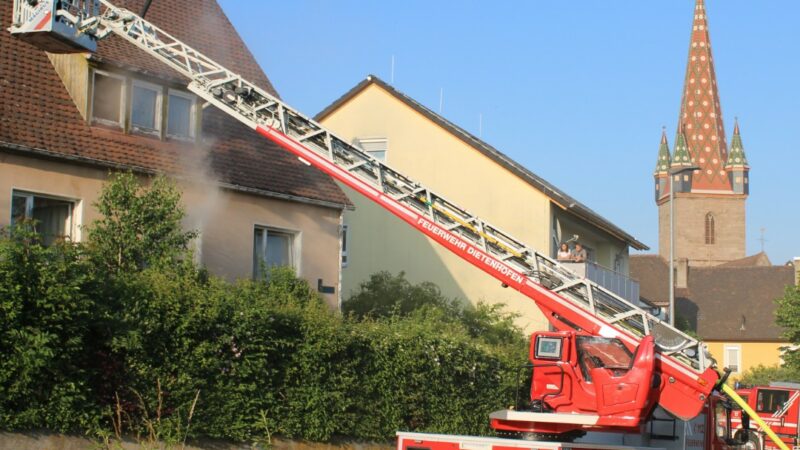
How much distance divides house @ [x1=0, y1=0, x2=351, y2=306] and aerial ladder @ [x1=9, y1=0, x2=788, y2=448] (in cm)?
146

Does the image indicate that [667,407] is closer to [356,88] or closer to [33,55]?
[33,55]

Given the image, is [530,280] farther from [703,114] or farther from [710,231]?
[703,114]

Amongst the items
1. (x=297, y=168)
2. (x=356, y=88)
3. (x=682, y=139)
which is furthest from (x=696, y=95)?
(x=297, y=168)

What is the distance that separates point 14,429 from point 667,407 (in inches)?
321

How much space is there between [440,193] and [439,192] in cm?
10

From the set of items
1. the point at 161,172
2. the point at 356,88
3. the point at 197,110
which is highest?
the point at 356,88

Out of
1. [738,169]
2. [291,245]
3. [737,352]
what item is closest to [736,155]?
[738,169]

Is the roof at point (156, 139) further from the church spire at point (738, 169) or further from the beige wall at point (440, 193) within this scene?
the church spire at point (738, 169)

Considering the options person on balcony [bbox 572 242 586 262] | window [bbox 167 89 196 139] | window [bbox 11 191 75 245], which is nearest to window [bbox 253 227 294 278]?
window [bbox 167 89 196 139]

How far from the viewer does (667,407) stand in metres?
14.4

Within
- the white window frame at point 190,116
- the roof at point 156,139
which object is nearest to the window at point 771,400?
the roof at point 156,139

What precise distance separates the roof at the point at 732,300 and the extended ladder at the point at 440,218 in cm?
6425

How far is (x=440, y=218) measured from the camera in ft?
58.5

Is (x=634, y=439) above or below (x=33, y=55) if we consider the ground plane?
below
